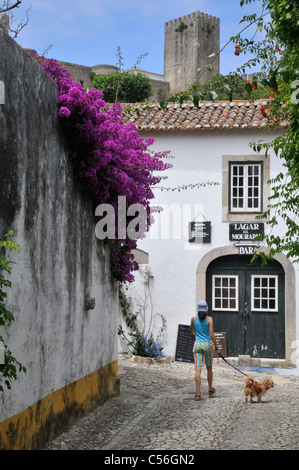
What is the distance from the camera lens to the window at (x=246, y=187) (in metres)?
15.1

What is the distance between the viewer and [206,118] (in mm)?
15398

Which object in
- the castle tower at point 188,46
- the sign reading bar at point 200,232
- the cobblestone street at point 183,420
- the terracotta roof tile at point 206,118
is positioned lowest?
the cobblestone street at point 183,420

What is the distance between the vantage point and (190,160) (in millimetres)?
15320

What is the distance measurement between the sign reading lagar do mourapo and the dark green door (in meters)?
0.56

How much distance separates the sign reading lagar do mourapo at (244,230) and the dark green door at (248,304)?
565mm

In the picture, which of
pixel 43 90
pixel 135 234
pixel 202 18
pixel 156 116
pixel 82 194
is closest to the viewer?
pixel 43 90

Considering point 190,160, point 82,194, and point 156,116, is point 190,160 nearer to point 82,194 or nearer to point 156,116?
point 156,116

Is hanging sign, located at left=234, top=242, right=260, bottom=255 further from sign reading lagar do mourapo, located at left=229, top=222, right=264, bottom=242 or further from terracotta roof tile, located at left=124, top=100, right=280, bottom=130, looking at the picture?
terracotta roof tile, located at left=124, top=100, right=280, bottom=130

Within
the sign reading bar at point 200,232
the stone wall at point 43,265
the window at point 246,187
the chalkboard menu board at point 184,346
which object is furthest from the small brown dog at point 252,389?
Answer: the window at point 246,187

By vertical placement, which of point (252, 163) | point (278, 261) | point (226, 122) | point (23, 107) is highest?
point (226, 122)

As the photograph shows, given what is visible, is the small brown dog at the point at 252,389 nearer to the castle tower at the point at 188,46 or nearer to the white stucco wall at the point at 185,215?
the white stucco wall at the point at 185,215

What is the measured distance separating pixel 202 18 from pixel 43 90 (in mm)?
50544

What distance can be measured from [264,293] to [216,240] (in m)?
1.78
